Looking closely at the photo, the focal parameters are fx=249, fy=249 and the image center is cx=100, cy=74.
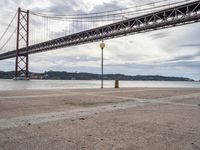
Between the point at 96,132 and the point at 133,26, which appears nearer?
the point at 96,132

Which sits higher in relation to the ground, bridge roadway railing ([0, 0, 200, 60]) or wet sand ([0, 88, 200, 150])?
bridge roadway railing ([0, 0, 200, 60])

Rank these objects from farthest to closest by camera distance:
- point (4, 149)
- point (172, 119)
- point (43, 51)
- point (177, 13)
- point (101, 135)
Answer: point (43, 51) → point (177, 13) → point (172, 119) → point (101, 135) → point (4, 149)

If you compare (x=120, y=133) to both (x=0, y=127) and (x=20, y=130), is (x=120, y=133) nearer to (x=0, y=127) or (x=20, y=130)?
(x=20, y=130)

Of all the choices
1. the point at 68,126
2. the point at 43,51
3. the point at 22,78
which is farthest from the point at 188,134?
the point at 22,78

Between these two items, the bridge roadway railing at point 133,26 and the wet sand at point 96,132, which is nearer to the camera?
the wet sand at point 96,132

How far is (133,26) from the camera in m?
44.9

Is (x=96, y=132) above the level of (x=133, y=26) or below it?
below

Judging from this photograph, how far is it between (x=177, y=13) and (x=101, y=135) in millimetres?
37071

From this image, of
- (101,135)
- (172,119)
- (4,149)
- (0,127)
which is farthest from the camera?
(172,119)

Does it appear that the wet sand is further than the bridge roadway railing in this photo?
No

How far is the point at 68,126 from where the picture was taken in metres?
4.32

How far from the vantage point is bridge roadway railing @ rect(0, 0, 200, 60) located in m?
35.3

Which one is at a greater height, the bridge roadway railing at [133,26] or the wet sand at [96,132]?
the bridge roadway railing at [133,26]

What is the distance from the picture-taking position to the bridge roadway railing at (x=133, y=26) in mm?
35344
